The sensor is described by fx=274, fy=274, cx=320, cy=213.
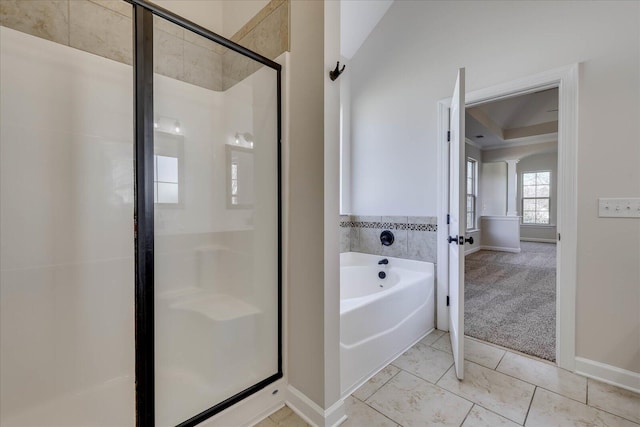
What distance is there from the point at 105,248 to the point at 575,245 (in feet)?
9.55

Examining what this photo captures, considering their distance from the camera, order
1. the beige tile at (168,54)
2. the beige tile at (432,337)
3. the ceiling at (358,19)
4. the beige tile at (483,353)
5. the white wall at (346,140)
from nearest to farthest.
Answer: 1. the beige tile at (168,54)
2. the beige tile at (483,353)
3. the beige tile at (432,337)
4. the ceiling at (358,19)
5. the white wall at (346,140)

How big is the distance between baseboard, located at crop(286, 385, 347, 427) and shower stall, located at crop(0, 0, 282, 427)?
0.60 ft

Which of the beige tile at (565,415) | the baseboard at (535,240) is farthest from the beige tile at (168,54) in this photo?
the baseboard at (535,240)

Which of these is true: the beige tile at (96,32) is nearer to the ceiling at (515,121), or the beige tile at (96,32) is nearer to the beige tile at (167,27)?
the beige tile at (167,27)

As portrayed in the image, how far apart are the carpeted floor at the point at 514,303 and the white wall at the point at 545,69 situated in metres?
0.52

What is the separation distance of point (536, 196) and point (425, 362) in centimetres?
836

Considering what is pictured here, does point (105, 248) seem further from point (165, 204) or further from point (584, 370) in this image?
point (584, 370)

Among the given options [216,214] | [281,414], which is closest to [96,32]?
[216,214]

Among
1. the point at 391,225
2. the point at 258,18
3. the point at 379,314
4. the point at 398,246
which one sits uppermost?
the point at 258,18

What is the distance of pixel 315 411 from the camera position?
1425 millimetres

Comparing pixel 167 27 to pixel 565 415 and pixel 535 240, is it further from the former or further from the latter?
pixel 535 240

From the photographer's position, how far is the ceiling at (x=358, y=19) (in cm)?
271

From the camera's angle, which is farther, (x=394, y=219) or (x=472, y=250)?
(x=472, y=250)

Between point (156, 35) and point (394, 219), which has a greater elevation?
point (156, 35)
